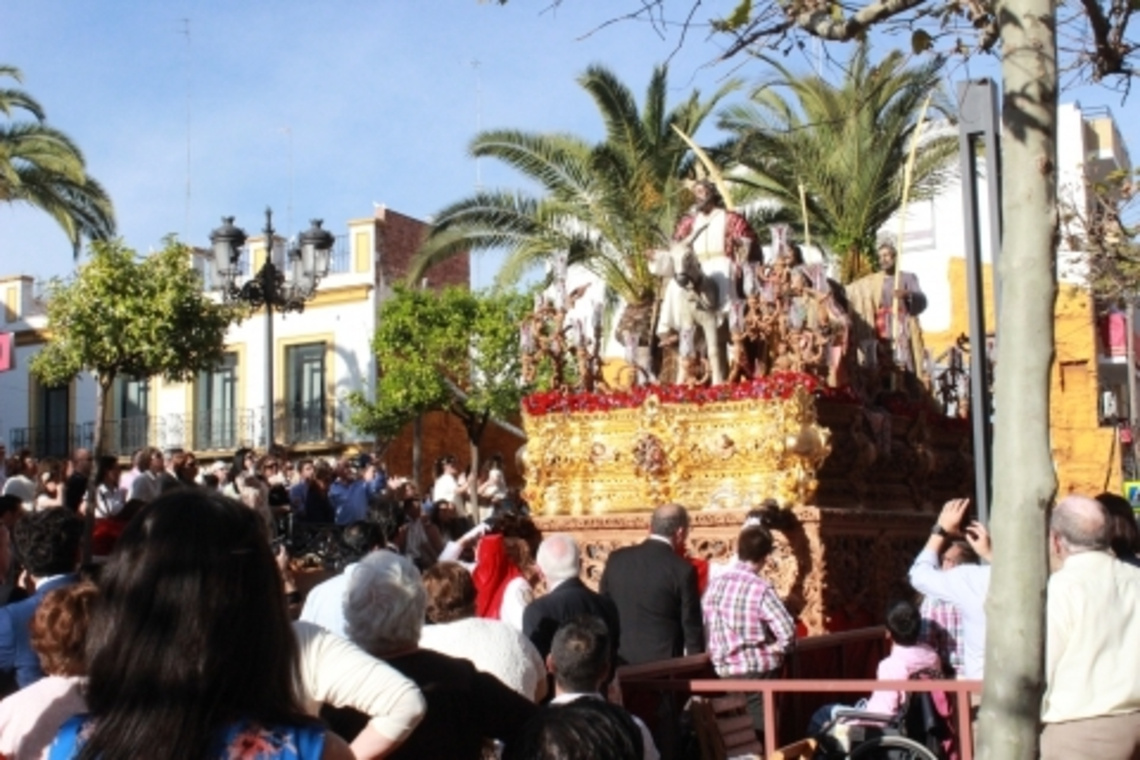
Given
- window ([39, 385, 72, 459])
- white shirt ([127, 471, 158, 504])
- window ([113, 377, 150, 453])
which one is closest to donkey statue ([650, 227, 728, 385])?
white shirt ([127, 471, 158, 504])

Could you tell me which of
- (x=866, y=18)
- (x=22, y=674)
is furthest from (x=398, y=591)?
(x=866, y=18)

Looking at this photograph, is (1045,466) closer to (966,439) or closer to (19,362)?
(966,439)

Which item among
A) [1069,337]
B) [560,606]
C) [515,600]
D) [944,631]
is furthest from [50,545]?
[1069,337]

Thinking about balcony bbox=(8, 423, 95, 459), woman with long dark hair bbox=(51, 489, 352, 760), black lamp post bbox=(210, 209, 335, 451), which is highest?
black lamp post bbox=(210, 209, 335, 451)

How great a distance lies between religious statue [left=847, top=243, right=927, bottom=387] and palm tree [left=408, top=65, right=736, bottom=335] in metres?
6.52

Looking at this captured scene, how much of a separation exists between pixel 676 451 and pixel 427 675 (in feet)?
33.9

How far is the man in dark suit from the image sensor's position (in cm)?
724

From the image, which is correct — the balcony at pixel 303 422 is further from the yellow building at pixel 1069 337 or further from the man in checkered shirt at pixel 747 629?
the man in checkered shirt at pixel 747 629

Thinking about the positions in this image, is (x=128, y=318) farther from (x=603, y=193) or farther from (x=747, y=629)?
(x=747, y=629)

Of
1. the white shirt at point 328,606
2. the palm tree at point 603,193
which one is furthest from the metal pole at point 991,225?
the palm tree at point 603,193

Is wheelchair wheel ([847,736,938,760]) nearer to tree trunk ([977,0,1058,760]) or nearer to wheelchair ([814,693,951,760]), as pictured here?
wheelchair ([814,693,951,760])

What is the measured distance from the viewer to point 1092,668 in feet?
17.7

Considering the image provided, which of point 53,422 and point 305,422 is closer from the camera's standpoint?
point 305,422

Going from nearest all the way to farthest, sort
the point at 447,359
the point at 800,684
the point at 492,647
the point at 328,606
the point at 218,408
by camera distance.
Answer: the point at 492,647, the point at 328,606, the point at 800,684, the point at 447,359, the point at 218,408
